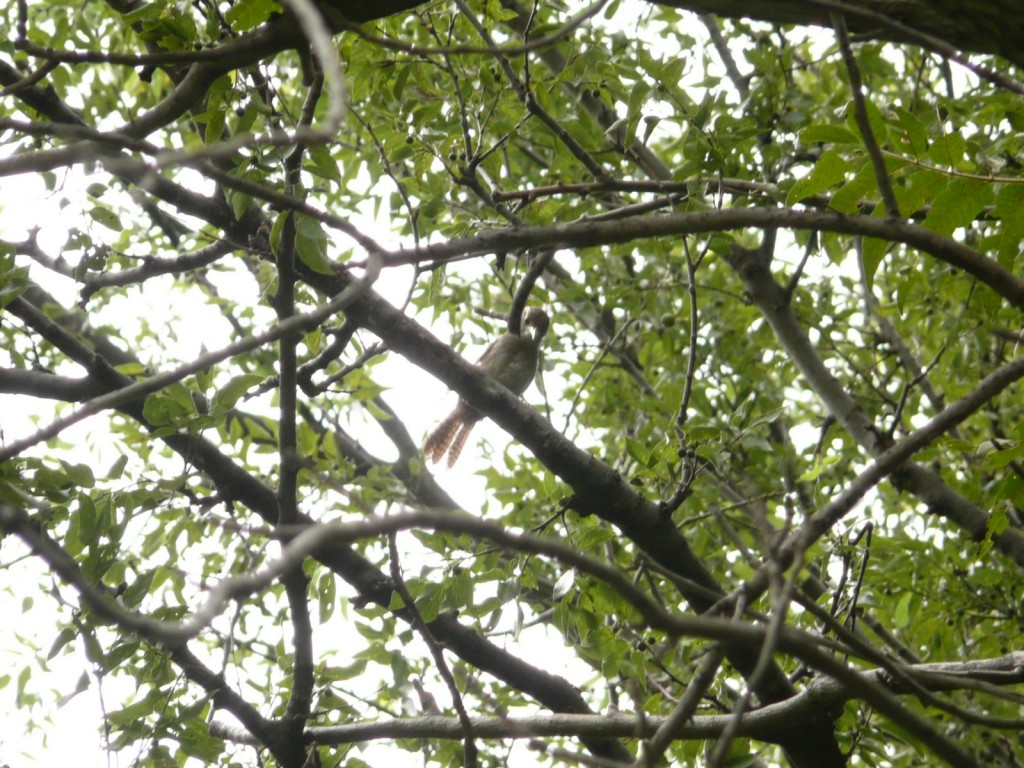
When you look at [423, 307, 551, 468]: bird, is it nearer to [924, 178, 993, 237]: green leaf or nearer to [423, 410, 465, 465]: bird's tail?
[423, 410, 465, 465]: bird's tail

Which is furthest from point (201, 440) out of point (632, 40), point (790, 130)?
point (790, 130)

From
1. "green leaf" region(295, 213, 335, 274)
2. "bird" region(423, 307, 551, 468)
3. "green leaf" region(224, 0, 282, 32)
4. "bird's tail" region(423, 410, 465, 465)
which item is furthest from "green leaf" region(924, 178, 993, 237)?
"bird's tail" region(423, 410, 465, 465)

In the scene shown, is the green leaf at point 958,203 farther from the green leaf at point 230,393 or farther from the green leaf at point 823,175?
the green leaf at point 230,393

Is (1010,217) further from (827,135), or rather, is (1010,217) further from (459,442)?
(459,442)

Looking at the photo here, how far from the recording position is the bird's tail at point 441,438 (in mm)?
7023

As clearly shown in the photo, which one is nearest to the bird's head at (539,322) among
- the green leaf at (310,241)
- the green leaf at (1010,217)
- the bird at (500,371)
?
the bird at (500,371)

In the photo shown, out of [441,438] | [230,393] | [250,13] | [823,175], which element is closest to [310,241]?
[250,13]

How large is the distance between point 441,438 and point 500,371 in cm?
78

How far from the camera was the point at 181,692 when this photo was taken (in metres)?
3.44

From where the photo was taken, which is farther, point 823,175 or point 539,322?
point 539,322

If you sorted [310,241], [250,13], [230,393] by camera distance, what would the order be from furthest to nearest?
1. [230,393]
2. [310,241]
3. [250,13]

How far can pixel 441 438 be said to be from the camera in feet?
23.3

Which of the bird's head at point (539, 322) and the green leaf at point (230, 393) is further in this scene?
the bird's head at point (539, 322)

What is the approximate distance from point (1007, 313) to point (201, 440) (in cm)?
380
